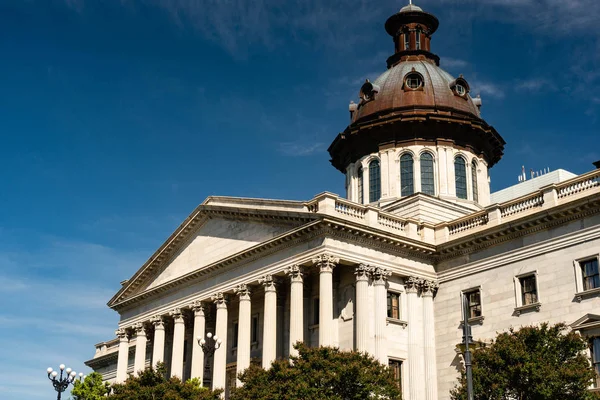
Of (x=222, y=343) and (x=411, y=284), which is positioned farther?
(x=222, y=343)

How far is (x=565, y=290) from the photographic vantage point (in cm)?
3509

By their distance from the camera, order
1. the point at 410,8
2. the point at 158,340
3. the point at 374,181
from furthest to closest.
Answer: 1. the point at 410,8
2. the point at 374,181
3. the point at 158,340

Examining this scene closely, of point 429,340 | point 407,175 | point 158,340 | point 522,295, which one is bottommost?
point 429,340

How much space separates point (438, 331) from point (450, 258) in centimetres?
372

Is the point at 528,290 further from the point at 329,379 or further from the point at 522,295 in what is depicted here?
the point at 329,379

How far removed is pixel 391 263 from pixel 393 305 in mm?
2061

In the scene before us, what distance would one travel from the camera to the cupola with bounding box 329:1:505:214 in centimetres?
4997

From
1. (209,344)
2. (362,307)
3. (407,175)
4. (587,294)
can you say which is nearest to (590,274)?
(587,294)

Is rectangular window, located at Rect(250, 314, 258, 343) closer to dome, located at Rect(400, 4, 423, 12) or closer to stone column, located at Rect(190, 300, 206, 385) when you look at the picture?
stone column, located at Rect(190, 300, 206, 385)

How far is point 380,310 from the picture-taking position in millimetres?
38031

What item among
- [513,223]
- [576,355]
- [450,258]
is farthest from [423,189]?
[576,355]

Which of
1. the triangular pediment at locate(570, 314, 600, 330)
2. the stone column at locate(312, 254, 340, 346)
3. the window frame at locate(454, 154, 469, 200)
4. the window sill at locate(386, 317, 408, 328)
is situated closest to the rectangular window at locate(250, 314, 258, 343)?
the stone column at locate(312, 254, 340, 346)

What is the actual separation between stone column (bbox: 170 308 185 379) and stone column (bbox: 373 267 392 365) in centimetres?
1351

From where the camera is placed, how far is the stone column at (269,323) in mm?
38656
